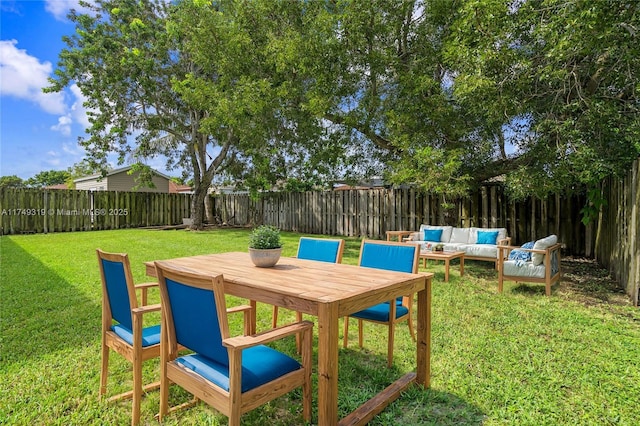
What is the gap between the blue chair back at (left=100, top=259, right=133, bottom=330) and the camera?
6.64 feet

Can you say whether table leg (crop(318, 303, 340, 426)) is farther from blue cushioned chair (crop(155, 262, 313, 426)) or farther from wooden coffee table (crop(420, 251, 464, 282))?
wooden coffee table (crop(420, 251, 464, 282))

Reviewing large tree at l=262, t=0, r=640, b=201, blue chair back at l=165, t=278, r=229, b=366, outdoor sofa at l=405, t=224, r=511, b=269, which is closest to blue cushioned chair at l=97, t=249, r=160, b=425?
blue chair back at l=165, t=278, r=229, b=366

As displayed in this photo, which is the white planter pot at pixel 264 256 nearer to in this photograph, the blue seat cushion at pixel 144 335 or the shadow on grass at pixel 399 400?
the blue seat cushion at pixel 144 335

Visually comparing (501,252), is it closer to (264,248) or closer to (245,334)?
(264,248)

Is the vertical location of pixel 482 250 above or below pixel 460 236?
below

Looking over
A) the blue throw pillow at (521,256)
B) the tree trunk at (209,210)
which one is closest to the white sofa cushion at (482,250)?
the blue throw pillow at (521,256)

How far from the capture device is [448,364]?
271 centimetres

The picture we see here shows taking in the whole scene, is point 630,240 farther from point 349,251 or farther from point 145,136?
point 145,136

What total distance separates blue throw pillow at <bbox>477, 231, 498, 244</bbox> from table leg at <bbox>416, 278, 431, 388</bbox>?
506cm

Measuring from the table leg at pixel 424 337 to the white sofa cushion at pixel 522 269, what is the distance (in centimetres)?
326

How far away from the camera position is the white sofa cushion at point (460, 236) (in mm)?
7270

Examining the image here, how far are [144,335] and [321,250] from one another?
5.47 feet

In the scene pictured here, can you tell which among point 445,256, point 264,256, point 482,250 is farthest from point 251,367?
point 482,250

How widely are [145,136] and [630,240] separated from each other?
15.8 m
